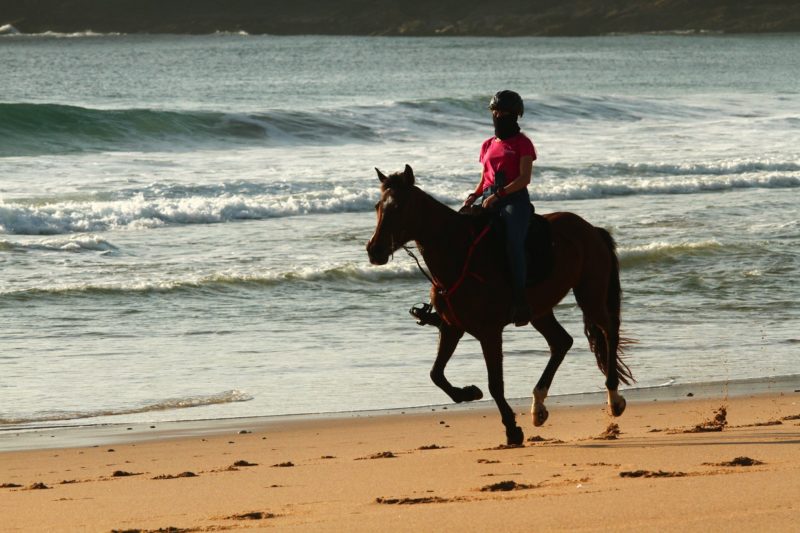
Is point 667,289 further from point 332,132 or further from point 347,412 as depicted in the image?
point 332,132

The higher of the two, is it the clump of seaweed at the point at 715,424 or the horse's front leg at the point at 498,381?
the horse's front leg at the point at 498,381

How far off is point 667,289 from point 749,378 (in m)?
4.75

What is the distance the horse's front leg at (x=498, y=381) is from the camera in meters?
7.87

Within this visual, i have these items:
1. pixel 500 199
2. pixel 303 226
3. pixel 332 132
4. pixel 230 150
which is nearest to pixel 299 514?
pixel 500 199

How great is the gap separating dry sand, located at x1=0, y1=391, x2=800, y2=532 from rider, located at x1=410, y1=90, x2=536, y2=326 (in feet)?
2.94

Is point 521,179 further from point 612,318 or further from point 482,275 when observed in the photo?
point 612,318

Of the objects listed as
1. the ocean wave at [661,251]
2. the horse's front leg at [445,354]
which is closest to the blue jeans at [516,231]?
the horse's front leg at [445,354]

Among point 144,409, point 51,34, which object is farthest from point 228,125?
point 51,34

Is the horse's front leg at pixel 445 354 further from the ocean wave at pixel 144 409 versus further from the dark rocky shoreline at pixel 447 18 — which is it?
the dark rocky shoreline at pixel 447 18

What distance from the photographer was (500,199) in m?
7.91

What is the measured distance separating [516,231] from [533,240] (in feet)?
0.71

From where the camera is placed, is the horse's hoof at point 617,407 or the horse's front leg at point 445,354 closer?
the horse's front leg at point 445,354

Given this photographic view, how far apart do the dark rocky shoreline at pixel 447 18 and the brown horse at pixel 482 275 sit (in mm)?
147246

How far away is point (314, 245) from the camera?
18.9 meters
